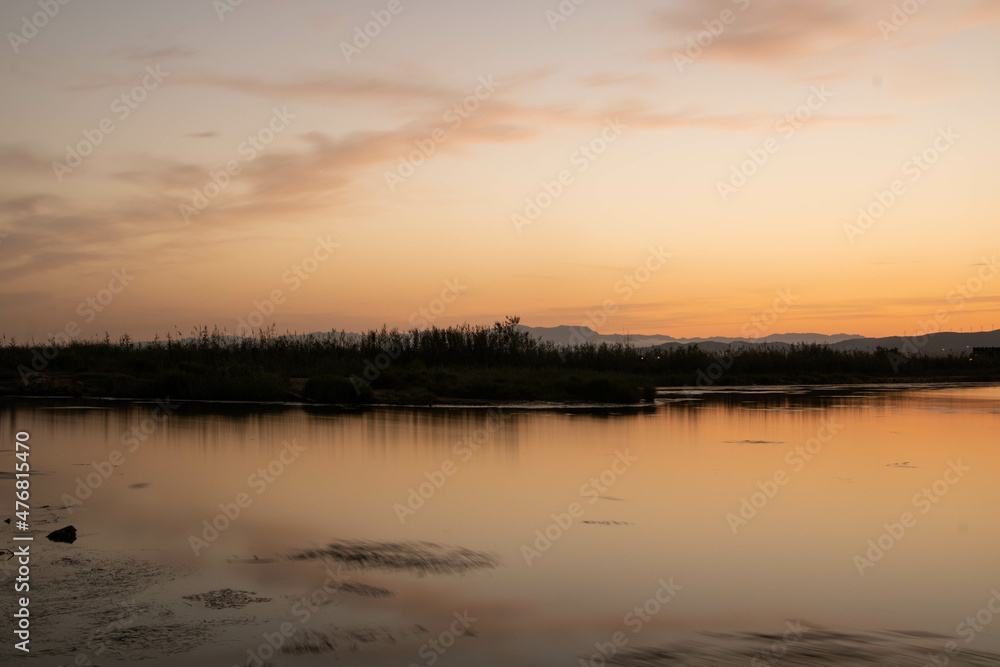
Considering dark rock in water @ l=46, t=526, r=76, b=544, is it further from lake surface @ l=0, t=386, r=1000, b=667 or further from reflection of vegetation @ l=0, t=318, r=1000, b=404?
reflection of vegetation @ l=0, t=318, r=1000, b=404

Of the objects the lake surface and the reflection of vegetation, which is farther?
the reflection of vegetation

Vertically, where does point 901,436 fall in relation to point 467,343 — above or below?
below

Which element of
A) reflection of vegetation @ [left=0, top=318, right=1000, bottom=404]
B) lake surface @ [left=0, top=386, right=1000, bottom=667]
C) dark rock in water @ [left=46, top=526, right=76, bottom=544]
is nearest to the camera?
lake surface @ [left=0, top=386, right=1000, bottom=667]

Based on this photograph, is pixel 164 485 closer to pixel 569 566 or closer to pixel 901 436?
pixel 569 566

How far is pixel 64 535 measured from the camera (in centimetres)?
702

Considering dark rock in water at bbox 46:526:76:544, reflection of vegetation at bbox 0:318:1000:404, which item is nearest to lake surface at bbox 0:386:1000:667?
dark rock in water at bbox 46:526:76:544

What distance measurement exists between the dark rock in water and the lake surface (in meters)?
0.13

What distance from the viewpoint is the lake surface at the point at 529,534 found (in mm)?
5230

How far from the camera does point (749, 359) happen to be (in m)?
44.5

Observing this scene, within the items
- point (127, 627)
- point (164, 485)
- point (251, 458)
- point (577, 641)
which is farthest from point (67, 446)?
point (577, 641)

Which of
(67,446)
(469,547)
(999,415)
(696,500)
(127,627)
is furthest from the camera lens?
(999,415)

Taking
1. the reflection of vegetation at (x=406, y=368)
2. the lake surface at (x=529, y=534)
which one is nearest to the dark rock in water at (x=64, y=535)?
the lake surface at (x=529, y=534)

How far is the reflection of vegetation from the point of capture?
24.2 meters

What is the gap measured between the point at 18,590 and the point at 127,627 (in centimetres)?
115
